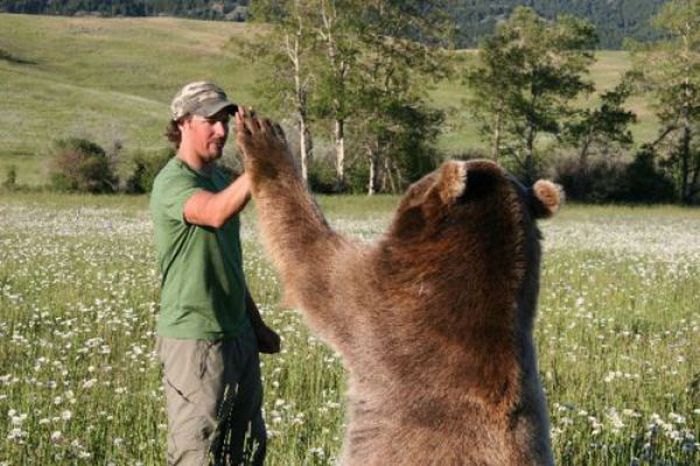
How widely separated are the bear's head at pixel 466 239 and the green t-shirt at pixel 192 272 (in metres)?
1.71

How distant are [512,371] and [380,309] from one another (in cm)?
56

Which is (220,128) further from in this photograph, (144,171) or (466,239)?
(144,171)

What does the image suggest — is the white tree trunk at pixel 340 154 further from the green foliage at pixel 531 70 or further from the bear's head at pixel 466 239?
the bear's head at pixel 466 239

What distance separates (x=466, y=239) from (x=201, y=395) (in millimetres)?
2170

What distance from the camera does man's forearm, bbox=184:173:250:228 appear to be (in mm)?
4109

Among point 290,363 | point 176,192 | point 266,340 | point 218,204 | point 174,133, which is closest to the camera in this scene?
point 218,204

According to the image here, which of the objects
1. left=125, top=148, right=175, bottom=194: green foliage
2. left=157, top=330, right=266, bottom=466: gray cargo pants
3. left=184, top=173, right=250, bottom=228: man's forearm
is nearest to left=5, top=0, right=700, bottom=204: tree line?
left=125, top=148, right=175, bottom=194: green foliage

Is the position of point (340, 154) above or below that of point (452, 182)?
below

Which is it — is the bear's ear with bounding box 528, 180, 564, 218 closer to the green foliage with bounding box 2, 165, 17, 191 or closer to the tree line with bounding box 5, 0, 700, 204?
the green foliage with bounding box 2, 165, 17, 191

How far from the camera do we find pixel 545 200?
364cm

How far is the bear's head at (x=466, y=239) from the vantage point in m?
3.26

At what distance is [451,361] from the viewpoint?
3.27 meters

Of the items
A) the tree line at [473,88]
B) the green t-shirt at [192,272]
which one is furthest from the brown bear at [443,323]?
the tree line at [473,88]

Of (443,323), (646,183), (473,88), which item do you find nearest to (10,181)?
(473,88)
